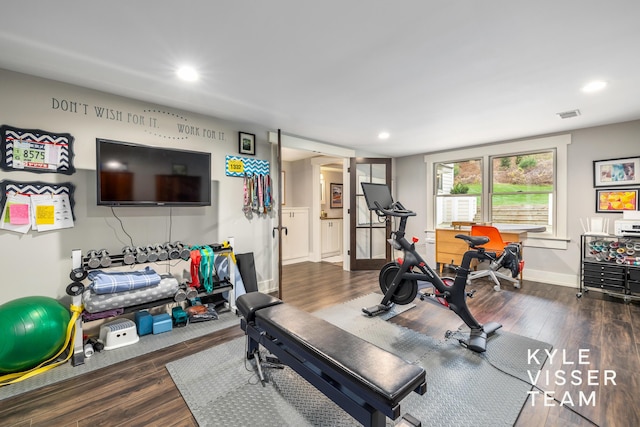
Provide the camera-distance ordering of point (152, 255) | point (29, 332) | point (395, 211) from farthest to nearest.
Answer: point (395, 211) → point (152, 255) → point (29, 332)

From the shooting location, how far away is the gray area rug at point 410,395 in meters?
1.64

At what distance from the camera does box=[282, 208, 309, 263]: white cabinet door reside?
6.09 meters

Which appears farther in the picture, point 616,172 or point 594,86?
point 616,172

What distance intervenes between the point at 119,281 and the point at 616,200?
19.1 ft

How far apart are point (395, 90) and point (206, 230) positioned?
2.57 meters

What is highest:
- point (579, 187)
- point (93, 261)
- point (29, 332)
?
point (579, 187)

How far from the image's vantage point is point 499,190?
489cm

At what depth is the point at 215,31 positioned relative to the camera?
1.80 metres

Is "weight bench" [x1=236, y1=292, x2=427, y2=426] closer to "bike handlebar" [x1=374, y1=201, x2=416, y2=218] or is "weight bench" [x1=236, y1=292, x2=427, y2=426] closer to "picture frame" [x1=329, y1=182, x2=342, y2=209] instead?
"bike handlebar" [x1=374, y1=201, x2=416, y2=218]

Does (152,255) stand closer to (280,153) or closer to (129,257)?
(129,257)

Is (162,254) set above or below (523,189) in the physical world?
below

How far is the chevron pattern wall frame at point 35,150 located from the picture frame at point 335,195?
202 inches

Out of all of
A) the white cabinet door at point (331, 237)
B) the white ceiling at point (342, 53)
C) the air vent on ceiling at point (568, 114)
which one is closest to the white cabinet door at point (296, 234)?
the white cabinet door at point (331, 237)

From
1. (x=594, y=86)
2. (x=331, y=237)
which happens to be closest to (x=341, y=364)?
(x=594, y=86)
